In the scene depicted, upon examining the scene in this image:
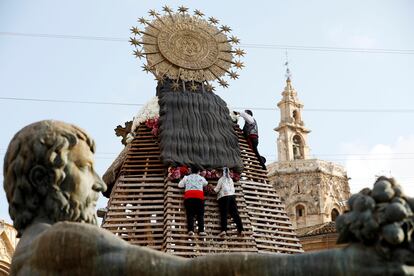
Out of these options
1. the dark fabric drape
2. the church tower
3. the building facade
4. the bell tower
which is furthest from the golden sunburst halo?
the bell tower

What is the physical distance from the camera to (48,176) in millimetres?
→ 2766

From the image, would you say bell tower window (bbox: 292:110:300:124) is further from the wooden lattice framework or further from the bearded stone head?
the bearded stone head

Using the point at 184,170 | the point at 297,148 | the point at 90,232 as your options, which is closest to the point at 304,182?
the point at 297,148

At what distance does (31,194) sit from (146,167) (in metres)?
11.1

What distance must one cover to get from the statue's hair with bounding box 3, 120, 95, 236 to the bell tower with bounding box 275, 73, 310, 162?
48.6m

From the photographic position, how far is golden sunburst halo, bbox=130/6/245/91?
14.8 metres

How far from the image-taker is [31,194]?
2.81 metres

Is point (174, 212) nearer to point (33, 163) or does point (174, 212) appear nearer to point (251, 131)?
point (251, 131)

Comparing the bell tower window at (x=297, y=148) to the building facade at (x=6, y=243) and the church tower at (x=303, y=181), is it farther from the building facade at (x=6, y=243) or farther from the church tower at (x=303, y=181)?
the building facade at (x=6, y=243)

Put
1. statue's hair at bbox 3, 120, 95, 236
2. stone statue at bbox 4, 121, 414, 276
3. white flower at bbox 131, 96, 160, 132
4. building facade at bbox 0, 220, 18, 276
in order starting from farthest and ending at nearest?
building facade at bbox 0, 220, 18, 276
white flower at bbox 131, 96, 160, 132
statue's hair at bbox 3, 120, 95, 236
stone statue at bbox 4, 121, 414, 276

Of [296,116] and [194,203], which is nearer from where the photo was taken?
[194,203]

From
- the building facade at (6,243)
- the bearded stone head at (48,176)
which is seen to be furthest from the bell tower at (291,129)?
the bearded stone head at (48,176)

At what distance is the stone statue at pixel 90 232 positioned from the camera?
211cm

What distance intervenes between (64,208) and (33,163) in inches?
8.6
